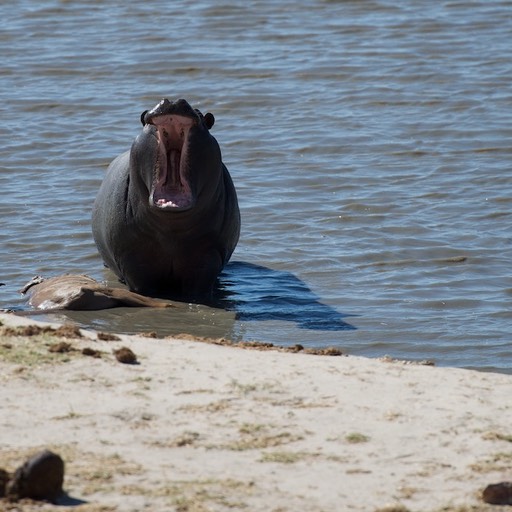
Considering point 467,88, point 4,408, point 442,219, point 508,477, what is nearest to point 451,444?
point 508,477

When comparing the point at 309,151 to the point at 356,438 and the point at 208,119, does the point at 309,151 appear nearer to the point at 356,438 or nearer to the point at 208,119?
the point at 208,119

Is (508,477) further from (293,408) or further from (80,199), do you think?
(80,199)

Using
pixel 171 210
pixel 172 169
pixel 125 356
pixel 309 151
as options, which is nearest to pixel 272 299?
pixel 171 210

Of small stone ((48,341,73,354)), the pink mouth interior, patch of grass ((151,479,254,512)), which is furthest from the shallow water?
patch of grass ((151,479,254,512))

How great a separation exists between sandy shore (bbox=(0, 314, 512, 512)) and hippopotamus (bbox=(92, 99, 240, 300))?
263 centimetres

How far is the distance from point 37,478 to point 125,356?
191cm

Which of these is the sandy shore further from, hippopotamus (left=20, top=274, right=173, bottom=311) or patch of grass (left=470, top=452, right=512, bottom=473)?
hippopotamus (left=20, top=274, right=173, bottom=311)

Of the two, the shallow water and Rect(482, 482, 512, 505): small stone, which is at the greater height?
Rect(482, 482, 512, 505): small stone

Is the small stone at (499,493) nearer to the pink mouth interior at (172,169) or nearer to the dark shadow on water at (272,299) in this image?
the dark shadow on water at (272,299)

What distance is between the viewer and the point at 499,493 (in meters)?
5.00

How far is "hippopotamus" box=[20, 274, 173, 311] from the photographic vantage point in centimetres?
917

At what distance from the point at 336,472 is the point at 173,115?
176 inches

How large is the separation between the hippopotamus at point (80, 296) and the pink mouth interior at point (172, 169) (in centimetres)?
66

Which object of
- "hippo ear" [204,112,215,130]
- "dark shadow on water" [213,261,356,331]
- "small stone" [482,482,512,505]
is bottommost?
"dark shadow on water" [213,261,356,331]
